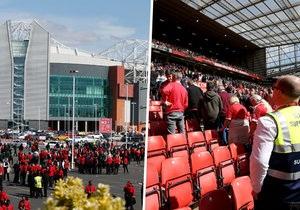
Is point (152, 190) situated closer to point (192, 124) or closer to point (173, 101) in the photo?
point (173, 101)

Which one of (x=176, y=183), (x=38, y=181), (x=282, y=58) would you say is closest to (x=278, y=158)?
(x=176, y=183)

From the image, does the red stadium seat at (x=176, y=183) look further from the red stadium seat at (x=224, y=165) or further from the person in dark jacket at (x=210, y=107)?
the person in dark jacket at (x=210, y=107)

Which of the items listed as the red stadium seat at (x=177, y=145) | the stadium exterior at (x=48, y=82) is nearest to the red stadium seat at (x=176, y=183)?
the red stadium seat at (x=177, y=145)

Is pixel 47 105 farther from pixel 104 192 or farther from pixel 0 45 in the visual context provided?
pixel 104 192

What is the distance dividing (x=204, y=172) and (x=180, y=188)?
15.1 inches

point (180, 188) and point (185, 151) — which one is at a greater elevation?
point (185, 151)

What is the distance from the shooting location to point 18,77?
22.0m

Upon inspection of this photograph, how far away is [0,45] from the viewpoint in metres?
21.0

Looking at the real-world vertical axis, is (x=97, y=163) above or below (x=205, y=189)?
below

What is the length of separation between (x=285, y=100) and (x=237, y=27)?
17.3 m

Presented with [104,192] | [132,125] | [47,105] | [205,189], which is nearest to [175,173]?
[205,189]

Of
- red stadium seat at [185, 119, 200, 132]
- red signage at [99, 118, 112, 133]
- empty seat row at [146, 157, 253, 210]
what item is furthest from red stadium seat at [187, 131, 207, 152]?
red signage at [99, 118, 112, 133]

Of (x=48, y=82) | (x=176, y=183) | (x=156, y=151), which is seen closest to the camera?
(x=176, y=183)

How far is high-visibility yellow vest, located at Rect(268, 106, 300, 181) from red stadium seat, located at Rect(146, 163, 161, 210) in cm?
110
